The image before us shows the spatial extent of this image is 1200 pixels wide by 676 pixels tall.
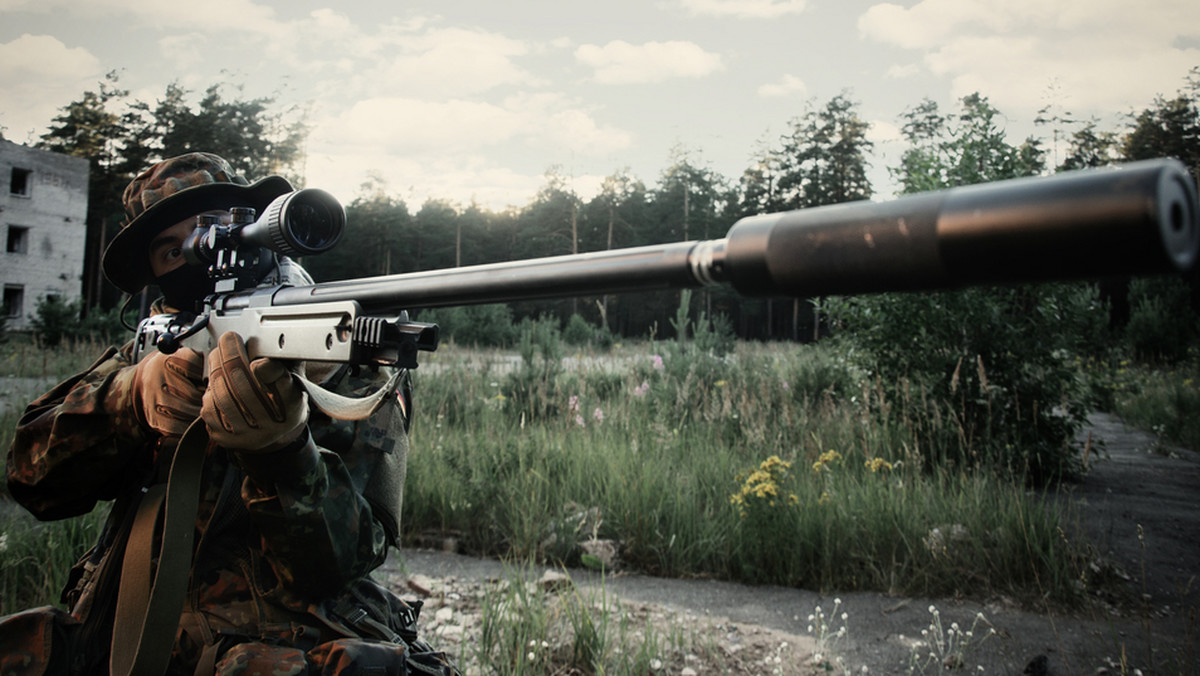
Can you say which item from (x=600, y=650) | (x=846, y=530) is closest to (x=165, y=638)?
(x=600, y=650)

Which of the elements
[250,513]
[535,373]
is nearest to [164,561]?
[250,513]

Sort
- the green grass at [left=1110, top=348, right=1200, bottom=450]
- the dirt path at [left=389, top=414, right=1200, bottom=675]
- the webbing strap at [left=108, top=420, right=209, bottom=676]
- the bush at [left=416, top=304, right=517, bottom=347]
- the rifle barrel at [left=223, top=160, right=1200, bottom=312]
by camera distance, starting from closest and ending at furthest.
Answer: the rifle barrel at [left=223, top=160, right=1200, bottom=312], the webbing strap at [left=108, top=420, right=209, bottom=676], the dirt path at [left=389, top=414, right=1200, bottom=675], the green grass at [left=1110, top=348, right=1200, bottom=450], the bush at [left=416, top=304, right=517, bottom=347]

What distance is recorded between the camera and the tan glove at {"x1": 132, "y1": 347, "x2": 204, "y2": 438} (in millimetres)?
1759

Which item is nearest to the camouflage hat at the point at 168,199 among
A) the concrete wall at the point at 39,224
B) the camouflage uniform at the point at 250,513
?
the camouflage uniform at the point at 250,513

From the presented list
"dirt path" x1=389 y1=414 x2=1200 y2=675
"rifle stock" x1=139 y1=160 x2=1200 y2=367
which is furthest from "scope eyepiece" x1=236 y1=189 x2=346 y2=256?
"dirt path" x1=389 y1=414 x2=1200 y2=675

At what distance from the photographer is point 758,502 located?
13.8ft

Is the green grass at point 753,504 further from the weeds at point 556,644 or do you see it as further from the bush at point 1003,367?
the weeds at point 556,644

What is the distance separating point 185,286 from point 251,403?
0.88 metres

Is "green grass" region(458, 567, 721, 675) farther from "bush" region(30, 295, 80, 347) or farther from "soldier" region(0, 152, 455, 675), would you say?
"bush" region(30, 295, 80, 347)

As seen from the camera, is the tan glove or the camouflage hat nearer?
the tan glove

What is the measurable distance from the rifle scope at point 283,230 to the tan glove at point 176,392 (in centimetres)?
34

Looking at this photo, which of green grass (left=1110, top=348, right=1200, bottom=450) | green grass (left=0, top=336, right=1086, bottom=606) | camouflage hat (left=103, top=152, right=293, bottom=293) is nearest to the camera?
camouflage hat (left=103, top=152, right=293, bottom=293)

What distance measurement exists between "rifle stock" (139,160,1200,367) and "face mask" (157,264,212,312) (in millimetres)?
1238

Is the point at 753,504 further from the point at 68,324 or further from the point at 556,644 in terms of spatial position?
the point at 68,324
